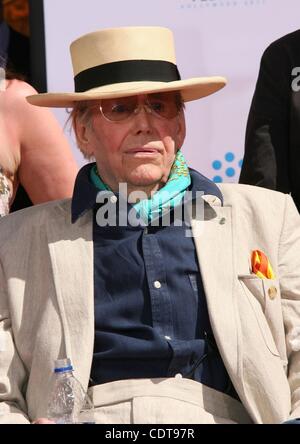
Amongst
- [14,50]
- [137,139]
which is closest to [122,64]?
[137,139]

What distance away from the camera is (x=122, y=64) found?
4.34m

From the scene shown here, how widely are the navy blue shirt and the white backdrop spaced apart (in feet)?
3.17

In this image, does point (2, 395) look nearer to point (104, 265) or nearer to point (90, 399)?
point (90, 399)

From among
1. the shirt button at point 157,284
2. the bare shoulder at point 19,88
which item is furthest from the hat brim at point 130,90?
the shirt button at point 157,284

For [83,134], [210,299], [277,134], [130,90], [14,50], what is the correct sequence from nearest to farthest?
[210,299]
[130,90]
[83,134]
[277,134]
[14,50]

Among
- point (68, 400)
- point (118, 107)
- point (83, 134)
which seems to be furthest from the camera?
point (83, 134)

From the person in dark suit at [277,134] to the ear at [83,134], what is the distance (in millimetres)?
684

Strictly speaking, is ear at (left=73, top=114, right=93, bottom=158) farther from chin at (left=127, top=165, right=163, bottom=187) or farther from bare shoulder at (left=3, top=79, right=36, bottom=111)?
bare shoulder at (left=3, top=79, right=36, bottom=111)

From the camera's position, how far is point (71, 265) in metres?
4.16

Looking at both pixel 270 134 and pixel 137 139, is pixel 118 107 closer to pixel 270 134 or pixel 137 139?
pixel 137 139

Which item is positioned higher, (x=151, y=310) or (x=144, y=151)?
(x=144, y=151)

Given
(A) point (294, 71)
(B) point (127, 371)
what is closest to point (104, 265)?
(B) point (127, 371)

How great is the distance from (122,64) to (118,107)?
0.16m

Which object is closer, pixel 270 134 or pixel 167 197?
pixel 167 197
